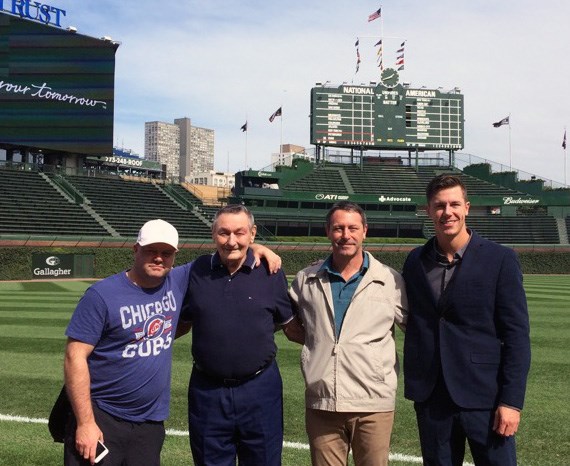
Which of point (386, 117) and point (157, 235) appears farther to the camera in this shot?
point (386, 117)

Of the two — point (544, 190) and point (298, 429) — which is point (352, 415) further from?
point (544, 190)

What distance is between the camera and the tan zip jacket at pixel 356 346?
3.81 m

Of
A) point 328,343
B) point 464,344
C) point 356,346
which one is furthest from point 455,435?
point 328,343

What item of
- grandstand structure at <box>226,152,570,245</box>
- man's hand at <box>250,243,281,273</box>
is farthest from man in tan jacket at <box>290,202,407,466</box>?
grandstand structure at <box>226,152,570,245</box>

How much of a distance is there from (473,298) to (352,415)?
1.12 meters

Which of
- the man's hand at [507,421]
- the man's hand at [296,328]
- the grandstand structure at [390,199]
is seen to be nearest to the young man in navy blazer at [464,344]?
the man's hand at [507,421]

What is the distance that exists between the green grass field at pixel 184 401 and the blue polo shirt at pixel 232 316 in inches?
76.2

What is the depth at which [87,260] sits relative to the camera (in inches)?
1336

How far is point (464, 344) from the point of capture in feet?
12.1

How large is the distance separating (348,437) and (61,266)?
3155 cm

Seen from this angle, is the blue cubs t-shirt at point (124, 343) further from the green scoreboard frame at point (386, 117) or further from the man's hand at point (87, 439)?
the green scoreboard frame at point (386, 117)

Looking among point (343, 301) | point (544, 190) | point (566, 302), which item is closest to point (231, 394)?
point (343, 301)

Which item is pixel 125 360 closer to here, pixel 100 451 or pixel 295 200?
pixel 100 451

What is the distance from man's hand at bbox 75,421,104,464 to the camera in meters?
3.34
